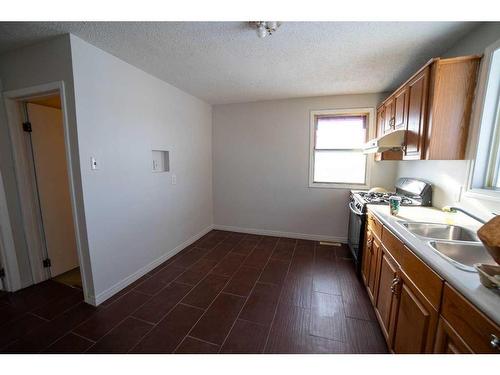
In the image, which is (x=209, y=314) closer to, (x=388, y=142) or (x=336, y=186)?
(x=336, y=186)

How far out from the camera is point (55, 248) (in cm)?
235

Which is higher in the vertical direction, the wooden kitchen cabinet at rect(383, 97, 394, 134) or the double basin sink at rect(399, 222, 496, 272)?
the wooden kitchen cabinet at rect(383, 97, 394, 134)

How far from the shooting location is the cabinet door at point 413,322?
950 mm

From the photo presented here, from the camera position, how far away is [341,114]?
3180 millimetres

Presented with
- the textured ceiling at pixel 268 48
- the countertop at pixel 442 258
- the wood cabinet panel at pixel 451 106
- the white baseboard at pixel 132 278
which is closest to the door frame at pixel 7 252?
the white baseboard at pixel 132 278

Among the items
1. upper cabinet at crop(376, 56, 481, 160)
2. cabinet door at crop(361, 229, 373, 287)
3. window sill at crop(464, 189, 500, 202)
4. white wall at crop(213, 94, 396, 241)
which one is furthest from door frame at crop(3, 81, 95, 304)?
window sill at crop(464, 189, 500, 202)

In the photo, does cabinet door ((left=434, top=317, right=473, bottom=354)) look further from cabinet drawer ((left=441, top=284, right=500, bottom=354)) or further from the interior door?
the interior door

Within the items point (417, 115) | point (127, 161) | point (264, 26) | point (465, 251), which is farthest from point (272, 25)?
point (465, 251)

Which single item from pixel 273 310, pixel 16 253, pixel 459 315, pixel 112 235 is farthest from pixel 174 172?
pixel 459 315

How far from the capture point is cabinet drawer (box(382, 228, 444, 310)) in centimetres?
92

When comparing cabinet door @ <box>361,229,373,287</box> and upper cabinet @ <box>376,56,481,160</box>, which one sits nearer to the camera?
upper cabinet @ <box>376,56,481,160</box>

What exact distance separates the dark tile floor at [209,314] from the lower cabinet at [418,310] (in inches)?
11.9

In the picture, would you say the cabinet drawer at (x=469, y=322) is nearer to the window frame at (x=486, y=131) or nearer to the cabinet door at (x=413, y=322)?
the cabinet door at (x=413, y=322)

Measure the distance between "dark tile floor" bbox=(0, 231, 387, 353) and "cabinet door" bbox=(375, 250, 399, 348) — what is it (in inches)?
5.9
